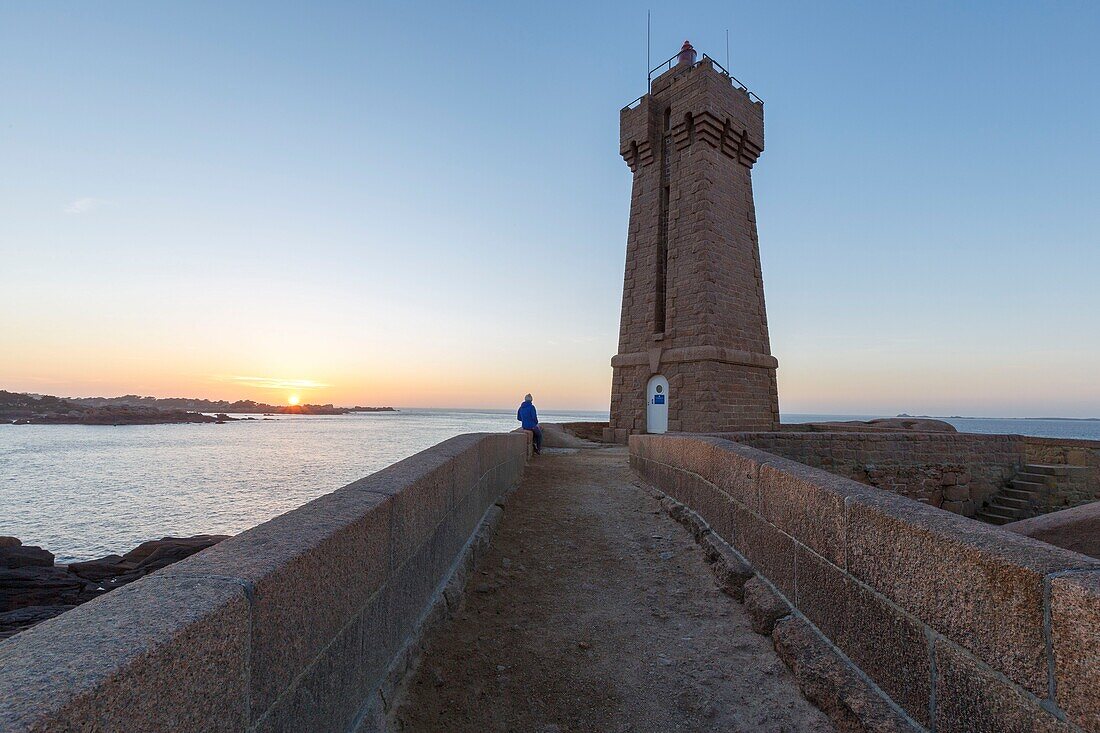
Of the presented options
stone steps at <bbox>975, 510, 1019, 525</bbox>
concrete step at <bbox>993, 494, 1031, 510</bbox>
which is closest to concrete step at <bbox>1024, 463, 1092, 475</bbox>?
concrete step at <bbox>993, 494, 1031, 510</bbox>

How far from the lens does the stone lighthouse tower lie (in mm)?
16484

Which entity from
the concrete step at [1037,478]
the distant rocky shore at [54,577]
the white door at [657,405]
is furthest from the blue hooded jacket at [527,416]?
the concrete step at [1037,478]

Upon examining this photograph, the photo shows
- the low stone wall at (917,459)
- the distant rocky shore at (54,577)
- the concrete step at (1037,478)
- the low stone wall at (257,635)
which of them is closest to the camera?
the low stone wall at (257,635)

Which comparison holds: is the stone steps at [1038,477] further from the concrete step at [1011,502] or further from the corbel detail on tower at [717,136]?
the corbel detail on tower at [717,136]

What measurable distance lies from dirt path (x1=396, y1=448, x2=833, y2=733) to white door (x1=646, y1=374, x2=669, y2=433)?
36.5 feet

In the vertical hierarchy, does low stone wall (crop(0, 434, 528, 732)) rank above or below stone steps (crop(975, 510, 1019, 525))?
above

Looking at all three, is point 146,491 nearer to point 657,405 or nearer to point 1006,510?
point 657,405

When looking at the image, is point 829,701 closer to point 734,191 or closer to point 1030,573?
point 1030,573

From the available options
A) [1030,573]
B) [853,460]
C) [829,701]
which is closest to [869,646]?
[829,701]

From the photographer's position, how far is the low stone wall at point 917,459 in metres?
11.1

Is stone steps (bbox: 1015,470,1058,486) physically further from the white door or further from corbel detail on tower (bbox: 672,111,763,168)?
corbel detail on tower (bbox: 672,111,763,168)

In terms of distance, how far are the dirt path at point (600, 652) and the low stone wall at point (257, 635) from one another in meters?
0.49

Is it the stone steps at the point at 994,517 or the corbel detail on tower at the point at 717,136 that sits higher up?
the corbel detail on tower at the point at 717,136

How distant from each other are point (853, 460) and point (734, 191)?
1018 cm
